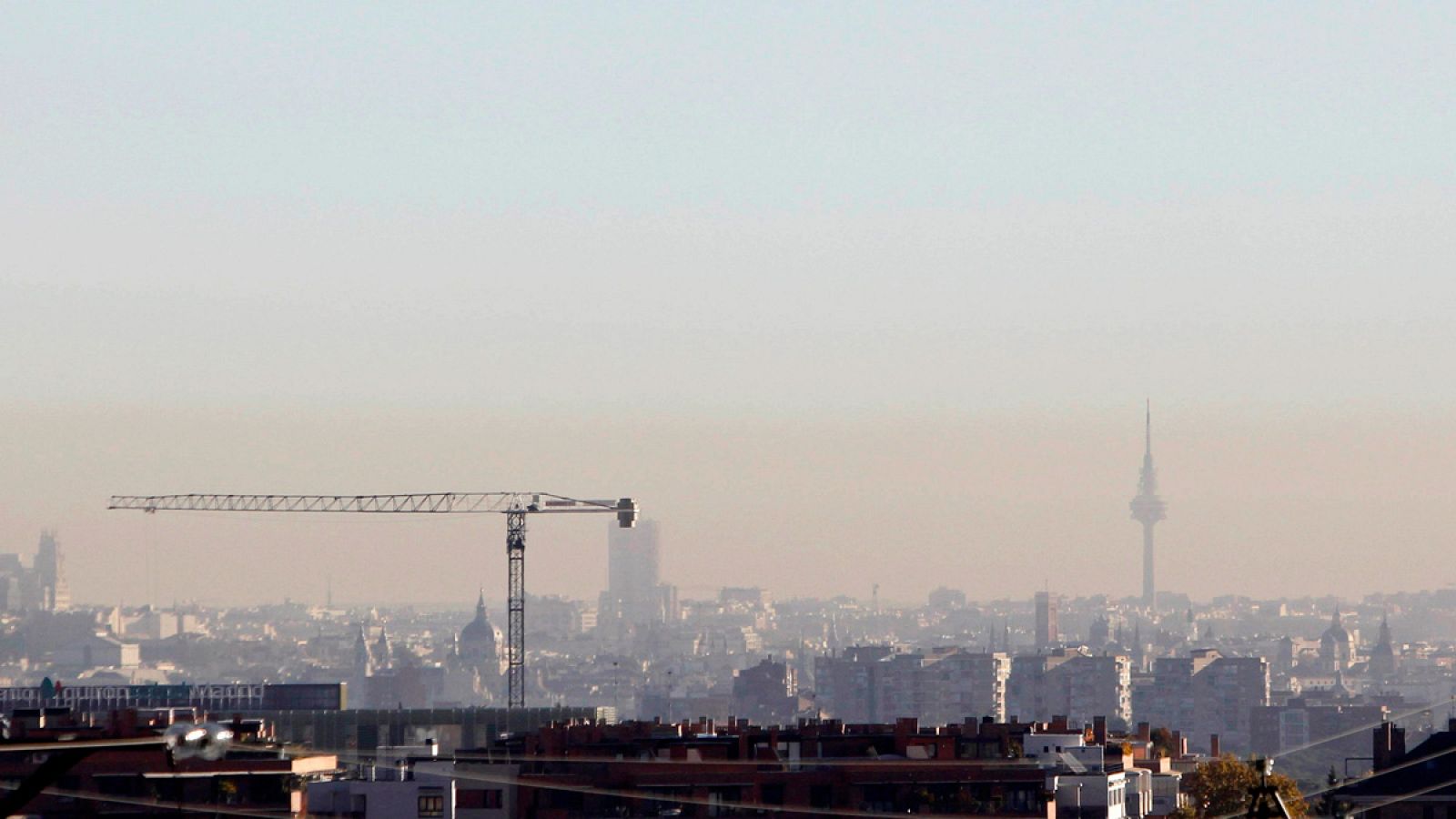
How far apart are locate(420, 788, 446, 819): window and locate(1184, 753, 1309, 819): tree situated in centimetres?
1660

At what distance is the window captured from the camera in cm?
6812

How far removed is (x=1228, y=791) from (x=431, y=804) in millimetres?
17370

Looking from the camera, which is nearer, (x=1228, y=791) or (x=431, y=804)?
(x=431, y=804)

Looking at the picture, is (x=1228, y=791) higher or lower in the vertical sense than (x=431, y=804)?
higher

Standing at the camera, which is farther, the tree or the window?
the tree

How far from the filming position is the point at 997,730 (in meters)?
86.8

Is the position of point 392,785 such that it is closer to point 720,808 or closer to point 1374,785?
point 720,808

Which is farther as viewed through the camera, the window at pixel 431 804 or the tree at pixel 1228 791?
the tree at pixel 1228 791

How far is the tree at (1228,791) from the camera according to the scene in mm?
69000

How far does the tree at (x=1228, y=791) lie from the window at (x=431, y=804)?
16598 mm

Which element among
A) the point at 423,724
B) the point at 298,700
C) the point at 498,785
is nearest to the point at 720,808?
the point at 498,785

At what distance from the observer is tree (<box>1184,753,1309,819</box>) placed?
6900cm

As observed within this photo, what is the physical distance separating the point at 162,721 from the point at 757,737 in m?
16.8

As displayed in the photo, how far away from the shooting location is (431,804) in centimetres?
6838
